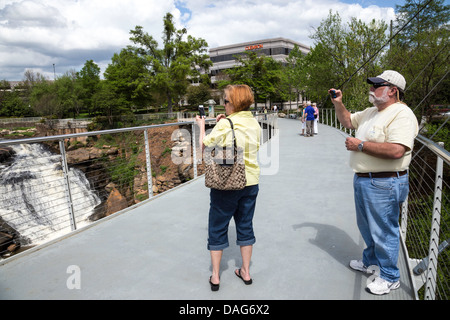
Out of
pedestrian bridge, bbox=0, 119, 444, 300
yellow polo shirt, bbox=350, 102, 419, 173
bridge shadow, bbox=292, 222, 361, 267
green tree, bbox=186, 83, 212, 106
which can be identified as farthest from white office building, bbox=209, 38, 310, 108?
yellow polo shirt, bbox=350, 102, 419, 173

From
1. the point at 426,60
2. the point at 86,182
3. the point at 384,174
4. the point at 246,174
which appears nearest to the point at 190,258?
the point at 246,174

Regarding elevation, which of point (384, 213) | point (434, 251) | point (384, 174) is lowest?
point (434, 251)

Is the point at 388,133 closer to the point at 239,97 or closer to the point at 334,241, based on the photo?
the point at 239,97

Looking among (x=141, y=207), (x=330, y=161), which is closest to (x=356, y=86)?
(x=330, y=161)

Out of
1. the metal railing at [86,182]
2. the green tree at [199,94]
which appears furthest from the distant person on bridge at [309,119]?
the green tree at [199,94]

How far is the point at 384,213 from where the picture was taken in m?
2.30

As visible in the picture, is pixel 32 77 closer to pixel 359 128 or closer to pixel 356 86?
pixel 356 86

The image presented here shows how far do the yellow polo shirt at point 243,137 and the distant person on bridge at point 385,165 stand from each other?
75 centimetres

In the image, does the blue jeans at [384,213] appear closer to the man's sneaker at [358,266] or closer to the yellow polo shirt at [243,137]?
the man's sneaker at [358,266]

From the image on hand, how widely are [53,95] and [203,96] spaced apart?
90.6 ft

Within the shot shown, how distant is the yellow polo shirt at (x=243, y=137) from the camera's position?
7.45 ft

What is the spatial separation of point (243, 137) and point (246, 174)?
0.94 ft

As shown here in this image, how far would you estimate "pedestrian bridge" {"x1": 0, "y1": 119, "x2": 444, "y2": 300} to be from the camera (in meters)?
2.48

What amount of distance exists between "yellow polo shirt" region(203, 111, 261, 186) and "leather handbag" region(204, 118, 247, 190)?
39 mm
